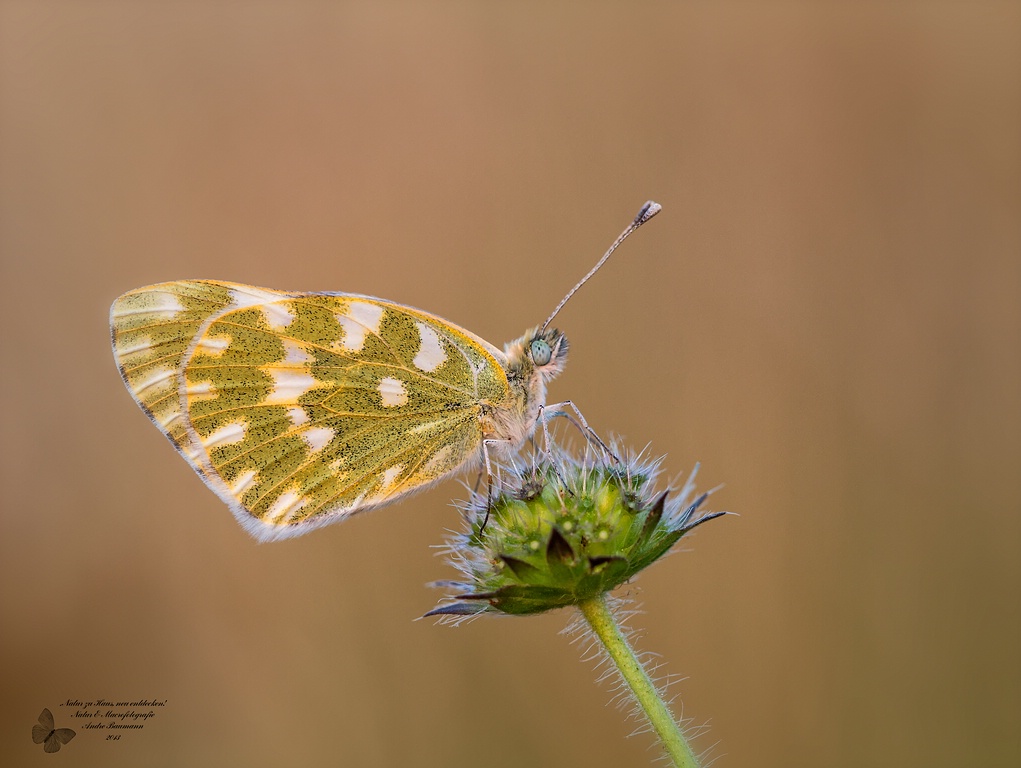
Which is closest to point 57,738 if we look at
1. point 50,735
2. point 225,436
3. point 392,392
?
point 50,735

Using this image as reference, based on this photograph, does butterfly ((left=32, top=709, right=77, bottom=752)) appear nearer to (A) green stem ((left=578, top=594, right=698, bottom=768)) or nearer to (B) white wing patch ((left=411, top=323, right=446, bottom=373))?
(B) white wing patch ((left=411, top=323, right=446, bottom=373))

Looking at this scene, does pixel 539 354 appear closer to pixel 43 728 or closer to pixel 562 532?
pixel 562 532

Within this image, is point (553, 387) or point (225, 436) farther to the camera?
point (553, 387)

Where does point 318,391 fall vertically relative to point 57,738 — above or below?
above

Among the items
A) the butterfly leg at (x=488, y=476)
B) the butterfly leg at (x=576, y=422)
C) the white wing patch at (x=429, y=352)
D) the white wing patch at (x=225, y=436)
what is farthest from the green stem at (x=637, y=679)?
the white wing patch at (x=225, y=436)

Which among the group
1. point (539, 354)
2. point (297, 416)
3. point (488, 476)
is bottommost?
point (488, 476)

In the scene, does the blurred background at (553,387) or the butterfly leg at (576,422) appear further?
Answer: the blurred background at (553,387)

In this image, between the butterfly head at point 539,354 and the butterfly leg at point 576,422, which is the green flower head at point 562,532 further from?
the butterfly head at point 539,354

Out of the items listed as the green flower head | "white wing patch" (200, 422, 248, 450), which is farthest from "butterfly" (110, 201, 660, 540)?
the green flower head
